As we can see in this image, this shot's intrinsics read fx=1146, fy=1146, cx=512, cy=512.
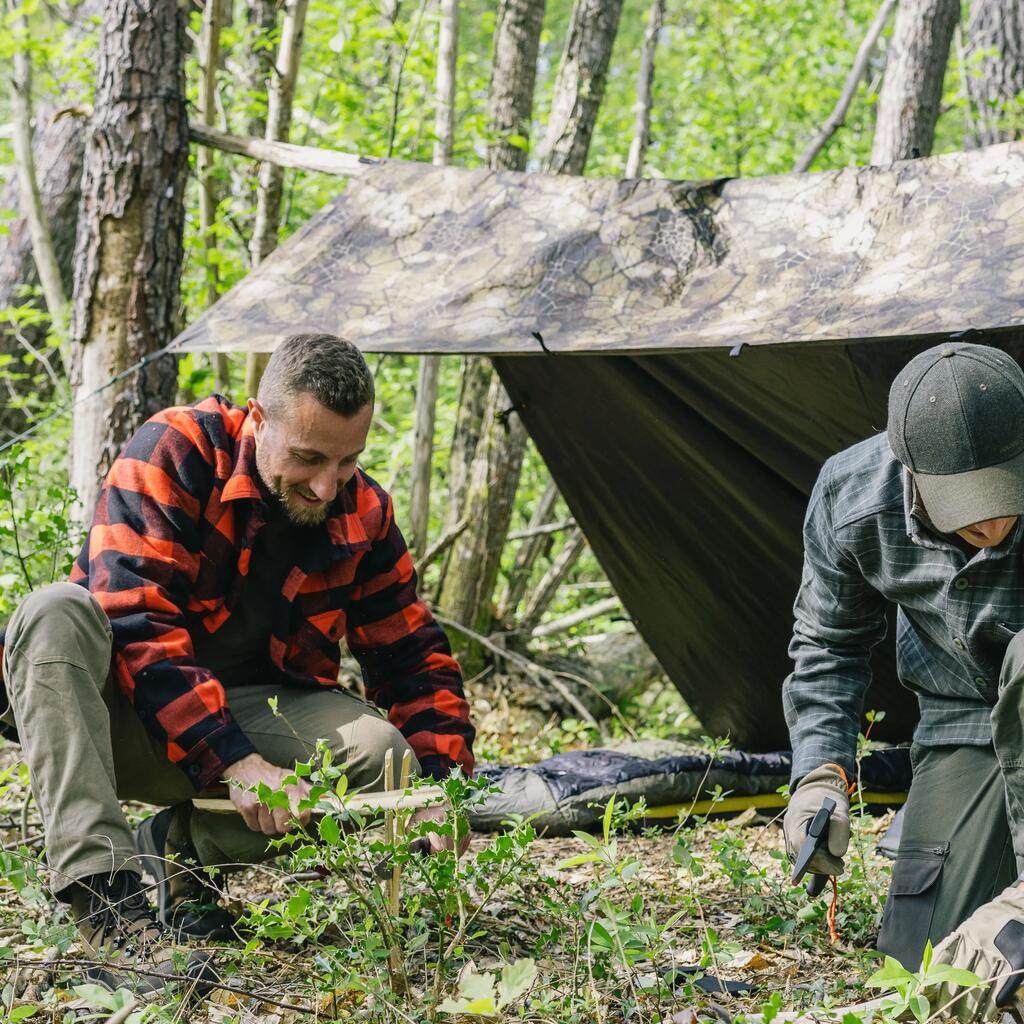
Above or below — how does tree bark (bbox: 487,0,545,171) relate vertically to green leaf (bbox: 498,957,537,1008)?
above

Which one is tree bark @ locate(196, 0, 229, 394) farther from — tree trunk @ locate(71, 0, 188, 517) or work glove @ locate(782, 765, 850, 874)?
work glove @ locate(782, 765, 850, 874)

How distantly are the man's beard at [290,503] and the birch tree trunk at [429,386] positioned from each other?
219 cm

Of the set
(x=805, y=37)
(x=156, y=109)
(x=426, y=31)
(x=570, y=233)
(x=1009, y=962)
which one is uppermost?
(x=805, y=37)

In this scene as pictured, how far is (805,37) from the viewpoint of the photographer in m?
8.83

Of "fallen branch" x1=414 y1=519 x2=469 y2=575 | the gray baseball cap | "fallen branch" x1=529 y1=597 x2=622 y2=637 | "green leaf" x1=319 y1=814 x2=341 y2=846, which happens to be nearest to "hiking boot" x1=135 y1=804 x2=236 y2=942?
Answer: "green leaf" x1=319 y1=814 x2=341 y2=846

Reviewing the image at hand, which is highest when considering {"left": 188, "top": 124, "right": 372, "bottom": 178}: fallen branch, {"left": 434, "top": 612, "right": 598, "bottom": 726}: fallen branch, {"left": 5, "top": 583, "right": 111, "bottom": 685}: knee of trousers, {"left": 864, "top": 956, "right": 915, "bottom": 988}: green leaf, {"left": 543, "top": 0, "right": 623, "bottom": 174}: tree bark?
{"left": 543, "top": 0, "right": 623, "bottom": 174}: tree bark

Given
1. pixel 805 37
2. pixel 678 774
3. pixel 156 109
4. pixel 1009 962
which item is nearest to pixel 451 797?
pixel 1009 962

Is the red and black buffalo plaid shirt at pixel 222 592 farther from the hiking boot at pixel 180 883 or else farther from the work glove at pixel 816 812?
the work glove at pixel 816 812

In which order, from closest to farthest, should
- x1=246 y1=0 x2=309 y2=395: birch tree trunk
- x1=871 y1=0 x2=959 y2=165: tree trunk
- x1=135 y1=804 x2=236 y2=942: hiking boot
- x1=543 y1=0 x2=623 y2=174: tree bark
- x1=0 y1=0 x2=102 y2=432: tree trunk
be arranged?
x1=135 y1=804 x2=236 y2=942: hiking boot < x1=246 y1=0 x2=309 y2=395: birch tree trunk < x1=543 y1=0 x2=623 y2=174: tree bark < x1=871 y1=0 x2=959 y2=165: tree trunk < x1=0 y1=0 x2=102 y2=432: tree trunk

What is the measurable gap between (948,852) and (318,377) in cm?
147

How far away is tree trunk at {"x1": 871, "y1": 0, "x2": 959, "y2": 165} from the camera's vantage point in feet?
17.4

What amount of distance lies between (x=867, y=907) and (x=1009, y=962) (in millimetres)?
818

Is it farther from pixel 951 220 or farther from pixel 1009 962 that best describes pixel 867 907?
pixel 951 220

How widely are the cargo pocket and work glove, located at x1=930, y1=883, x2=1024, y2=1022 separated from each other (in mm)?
430
